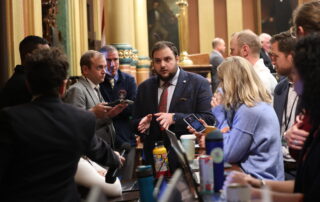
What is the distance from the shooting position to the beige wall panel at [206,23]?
13703 millimetres

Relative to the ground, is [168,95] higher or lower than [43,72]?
lower

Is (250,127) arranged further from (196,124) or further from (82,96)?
(82,96)

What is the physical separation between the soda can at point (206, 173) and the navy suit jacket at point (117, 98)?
250 cm

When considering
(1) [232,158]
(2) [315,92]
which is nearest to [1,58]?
(1) [232,158]

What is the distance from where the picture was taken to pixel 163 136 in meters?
3.71

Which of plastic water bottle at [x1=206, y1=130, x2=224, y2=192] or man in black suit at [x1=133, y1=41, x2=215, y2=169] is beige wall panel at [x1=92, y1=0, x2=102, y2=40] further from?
plastic water bottle at [x1=206, y1=130, x2=224, y2=192]

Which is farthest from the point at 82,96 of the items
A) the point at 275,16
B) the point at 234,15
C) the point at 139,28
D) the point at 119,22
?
the point at 275,16

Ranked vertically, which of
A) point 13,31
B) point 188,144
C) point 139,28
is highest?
point 139,28

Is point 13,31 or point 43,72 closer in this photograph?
point 43,72

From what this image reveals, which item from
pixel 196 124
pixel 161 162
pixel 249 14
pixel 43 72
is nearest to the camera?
pixel 43 72

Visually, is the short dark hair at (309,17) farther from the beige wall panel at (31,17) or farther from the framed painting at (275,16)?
the framed painting at (275,16)

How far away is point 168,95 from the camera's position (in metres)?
3.99

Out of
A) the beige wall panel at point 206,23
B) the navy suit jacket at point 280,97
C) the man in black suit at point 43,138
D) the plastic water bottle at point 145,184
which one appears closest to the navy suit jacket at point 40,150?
the man in black suit at point 43,138

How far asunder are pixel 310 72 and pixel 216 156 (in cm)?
68
